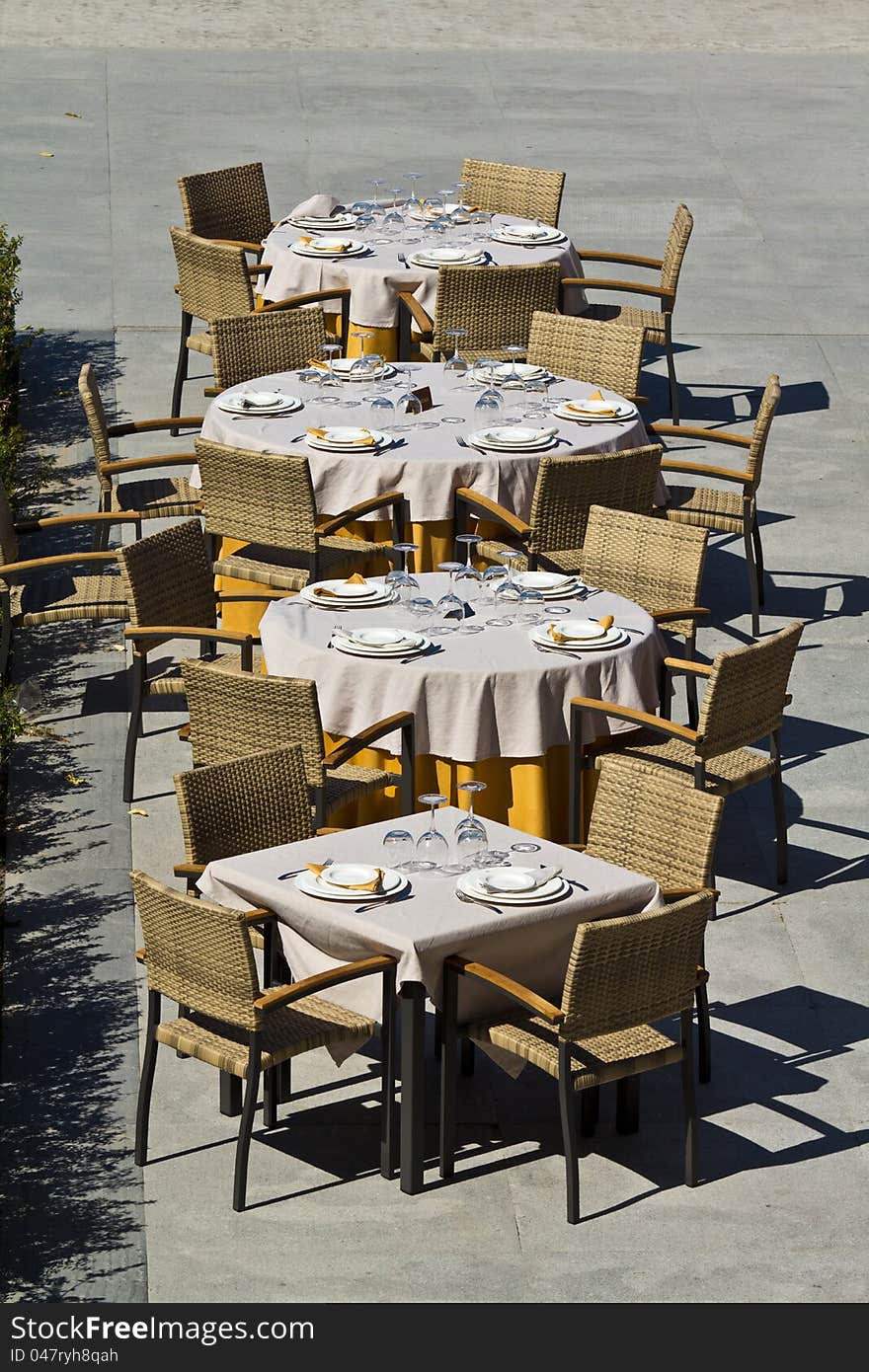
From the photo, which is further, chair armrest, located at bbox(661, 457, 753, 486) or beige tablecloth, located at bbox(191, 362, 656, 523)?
chair armrest, located at bbox(661, 457, 753, 486)

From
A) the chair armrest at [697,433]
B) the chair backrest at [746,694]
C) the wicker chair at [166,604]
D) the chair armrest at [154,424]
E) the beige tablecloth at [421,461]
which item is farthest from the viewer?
the chair armrest at [697,433]

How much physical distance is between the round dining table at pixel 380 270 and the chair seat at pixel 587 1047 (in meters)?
6.84

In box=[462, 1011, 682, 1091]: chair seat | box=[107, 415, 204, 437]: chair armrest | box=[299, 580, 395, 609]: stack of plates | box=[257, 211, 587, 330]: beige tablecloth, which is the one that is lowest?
box=[462, 1011, 682, 1091]: chair seat

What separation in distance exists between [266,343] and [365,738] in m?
4.41

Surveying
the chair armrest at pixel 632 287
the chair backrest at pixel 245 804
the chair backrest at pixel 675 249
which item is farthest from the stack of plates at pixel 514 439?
the chair backrest at pixel 675 249

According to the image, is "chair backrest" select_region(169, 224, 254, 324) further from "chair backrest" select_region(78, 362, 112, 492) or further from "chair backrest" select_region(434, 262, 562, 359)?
"chair backrest" select_region(78, 362, 112, 492)

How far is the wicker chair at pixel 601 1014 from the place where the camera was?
21.8 feet

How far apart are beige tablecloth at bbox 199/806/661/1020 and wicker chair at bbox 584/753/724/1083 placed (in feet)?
1.04

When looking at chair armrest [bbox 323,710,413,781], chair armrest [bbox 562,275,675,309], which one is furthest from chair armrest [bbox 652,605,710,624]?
chair armrest [bbox 562,275,675,309]

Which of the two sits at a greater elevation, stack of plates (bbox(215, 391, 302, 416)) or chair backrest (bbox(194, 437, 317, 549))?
stack of plates (bbox(215, 391, 302, 416))

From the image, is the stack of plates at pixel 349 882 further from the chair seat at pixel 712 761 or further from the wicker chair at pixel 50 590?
the wicker chair at pixel 50 590

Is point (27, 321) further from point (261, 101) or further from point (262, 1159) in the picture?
point (262, 1159)

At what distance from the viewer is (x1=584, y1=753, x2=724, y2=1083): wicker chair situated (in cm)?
757
